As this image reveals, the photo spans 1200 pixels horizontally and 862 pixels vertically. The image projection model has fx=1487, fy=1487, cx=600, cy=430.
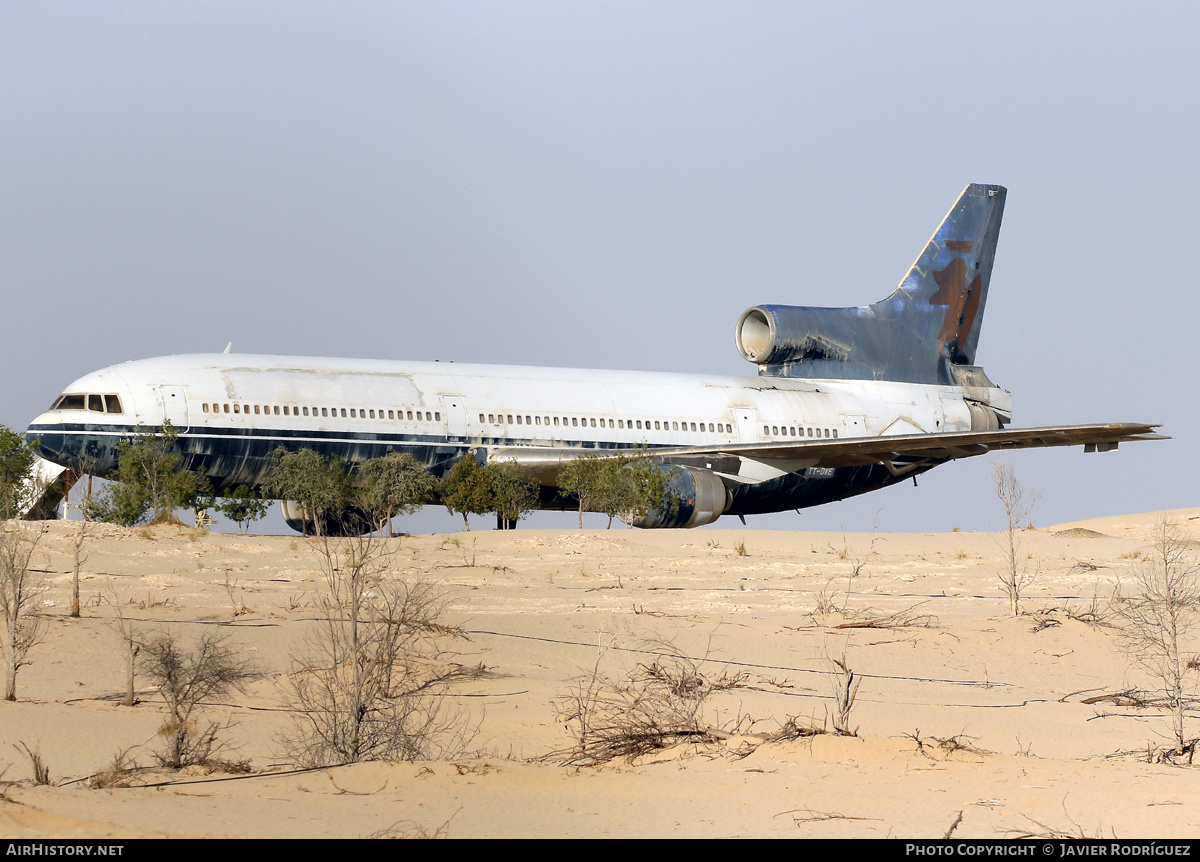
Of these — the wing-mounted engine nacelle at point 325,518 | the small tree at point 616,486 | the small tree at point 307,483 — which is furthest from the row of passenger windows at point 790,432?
the small tree at point 307,483

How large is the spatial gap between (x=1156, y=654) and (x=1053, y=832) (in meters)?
8.79

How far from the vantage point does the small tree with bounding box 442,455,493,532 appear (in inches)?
1182

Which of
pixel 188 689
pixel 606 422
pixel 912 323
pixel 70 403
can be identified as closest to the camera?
pixel 188 689

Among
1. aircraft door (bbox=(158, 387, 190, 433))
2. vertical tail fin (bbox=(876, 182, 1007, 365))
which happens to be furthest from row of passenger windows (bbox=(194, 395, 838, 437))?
vertical tail fin (bbox=(876, 182, 1007, 365))

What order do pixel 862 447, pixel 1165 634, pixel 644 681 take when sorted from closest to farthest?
pixel 644 681
pixel 1165 634
pixel 862 447

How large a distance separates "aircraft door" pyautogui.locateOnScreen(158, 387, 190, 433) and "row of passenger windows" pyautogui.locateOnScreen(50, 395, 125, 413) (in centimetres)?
80

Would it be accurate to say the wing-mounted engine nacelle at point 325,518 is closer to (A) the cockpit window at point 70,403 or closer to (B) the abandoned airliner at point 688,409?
(B) the abandoned airliner at point 688,409

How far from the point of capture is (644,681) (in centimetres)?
1331

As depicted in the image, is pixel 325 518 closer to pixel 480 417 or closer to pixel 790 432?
pixel 480 417

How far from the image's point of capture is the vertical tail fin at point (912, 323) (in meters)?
40.1

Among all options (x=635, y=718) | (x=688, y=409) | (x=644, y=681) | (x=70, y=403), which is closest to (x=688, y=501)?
(x=688, y=409)

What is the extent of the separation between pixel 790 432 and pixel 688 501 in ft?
21.9

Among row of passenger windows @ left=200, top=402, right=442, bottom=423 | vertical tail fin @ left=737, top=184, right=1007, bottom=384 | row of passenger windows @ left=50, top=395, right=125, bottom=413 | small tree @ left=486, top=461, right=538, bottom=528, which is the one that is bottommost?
small tree @ left=486, top=461, right=538, bottom=528

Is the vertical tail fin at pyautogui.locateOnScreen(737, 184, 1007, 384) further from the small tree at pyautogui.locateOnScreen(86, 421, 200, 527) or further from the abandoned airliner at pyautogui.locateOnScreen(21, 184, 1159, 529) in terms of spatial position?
the small tree at pyautogui.locateOnScreen(86, 421, 200, 527)
